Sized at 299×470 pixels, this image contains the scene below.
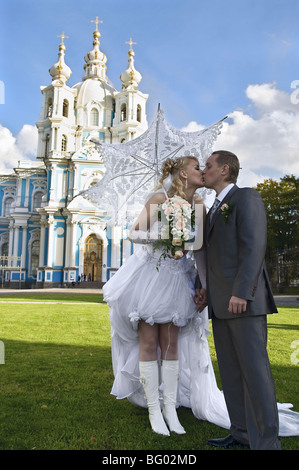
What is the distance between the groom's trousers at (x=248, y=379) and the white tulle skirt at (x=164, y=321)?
1.46 feet

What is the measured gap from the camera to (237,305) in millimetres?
2785

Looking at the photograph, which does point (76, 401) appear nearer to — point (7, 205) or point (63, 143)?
point (63, 143)

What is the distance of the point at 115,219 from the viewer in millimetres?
4766

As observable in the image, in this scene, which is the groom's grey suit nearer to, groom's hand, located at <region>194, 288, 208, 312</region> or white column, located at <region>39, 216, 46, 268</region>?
groom's hand, located at <region>194, 288, 208, 312</region>

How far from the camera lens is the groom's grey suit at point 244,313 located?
271 centimetres

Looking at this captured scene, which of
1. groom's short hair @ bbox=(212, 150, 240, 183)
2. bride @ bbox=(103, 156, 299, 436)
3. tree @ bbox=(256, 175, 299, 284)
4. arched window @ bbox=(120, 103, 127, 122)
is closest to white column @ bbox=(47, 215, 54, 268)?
arched window @ bbox=(120, 103, 127, 122)

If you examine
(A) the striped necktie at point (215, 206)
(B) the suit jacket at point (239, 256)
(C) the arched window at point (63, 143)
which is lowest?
(B) the suit jacket at point (239, 256)

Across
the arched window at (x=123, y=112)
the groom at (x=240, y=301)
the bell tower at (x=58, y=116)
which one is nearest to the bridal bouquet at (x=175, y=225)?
the groom at (x=240, y=301)

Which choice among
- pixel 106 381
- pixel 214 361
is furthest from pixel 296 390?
pixel 106 381

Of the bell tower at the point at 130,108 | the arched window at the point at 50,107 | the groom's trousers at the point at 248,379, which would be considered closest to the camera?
the groom's trousers at the point at 248,379

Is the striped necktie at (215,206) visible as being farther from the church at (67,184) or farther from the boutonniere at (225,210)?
the church at (67,184)

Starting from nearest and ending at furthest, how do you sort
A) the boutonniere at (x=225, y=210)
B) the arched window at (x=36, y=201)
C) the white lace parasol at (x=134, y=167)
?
the boutonniere at (x=225, y=210)
the white lace parasol at (x=134, y=167)
the arched window at (x=36, y=201)

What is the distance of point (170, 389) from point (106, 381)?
5.28ft

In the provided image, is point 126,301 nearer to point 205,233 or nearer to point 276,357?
point 205,233
